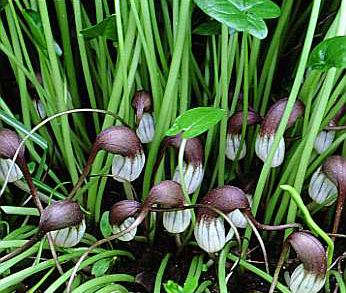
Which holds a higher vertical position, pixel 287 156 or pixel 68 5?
pixel 68 5

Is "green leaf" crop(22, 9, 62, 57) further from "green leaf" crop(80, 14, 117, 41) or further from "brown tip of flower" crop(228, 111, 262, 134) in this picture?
"brown tip of flower" crop(228, 111, 262, 134)

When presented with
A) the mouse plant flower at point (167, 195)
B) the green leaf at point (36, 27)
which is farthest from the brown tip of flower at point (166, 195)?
the green leaf at point (36, 27)

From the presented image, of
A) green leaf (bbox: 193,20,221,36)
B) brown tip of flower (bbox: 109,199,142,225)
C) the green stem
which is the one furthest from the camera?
green leaf (bbox: 193,20,221,36)

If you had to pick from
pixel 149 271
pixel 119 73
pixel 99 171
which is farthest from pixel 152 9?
pixel 149 271

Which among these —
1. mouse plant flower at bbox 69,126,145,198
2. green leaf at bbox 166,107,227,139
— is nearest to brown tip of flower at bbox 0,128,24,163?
mouse plant flower at bbox 69,126,145,198

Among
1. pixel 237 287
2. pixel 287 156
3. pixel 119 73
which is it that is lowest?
pixel 237 287

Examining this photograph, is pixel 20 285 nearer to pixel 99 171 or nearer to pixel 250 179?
pixel 99 171
